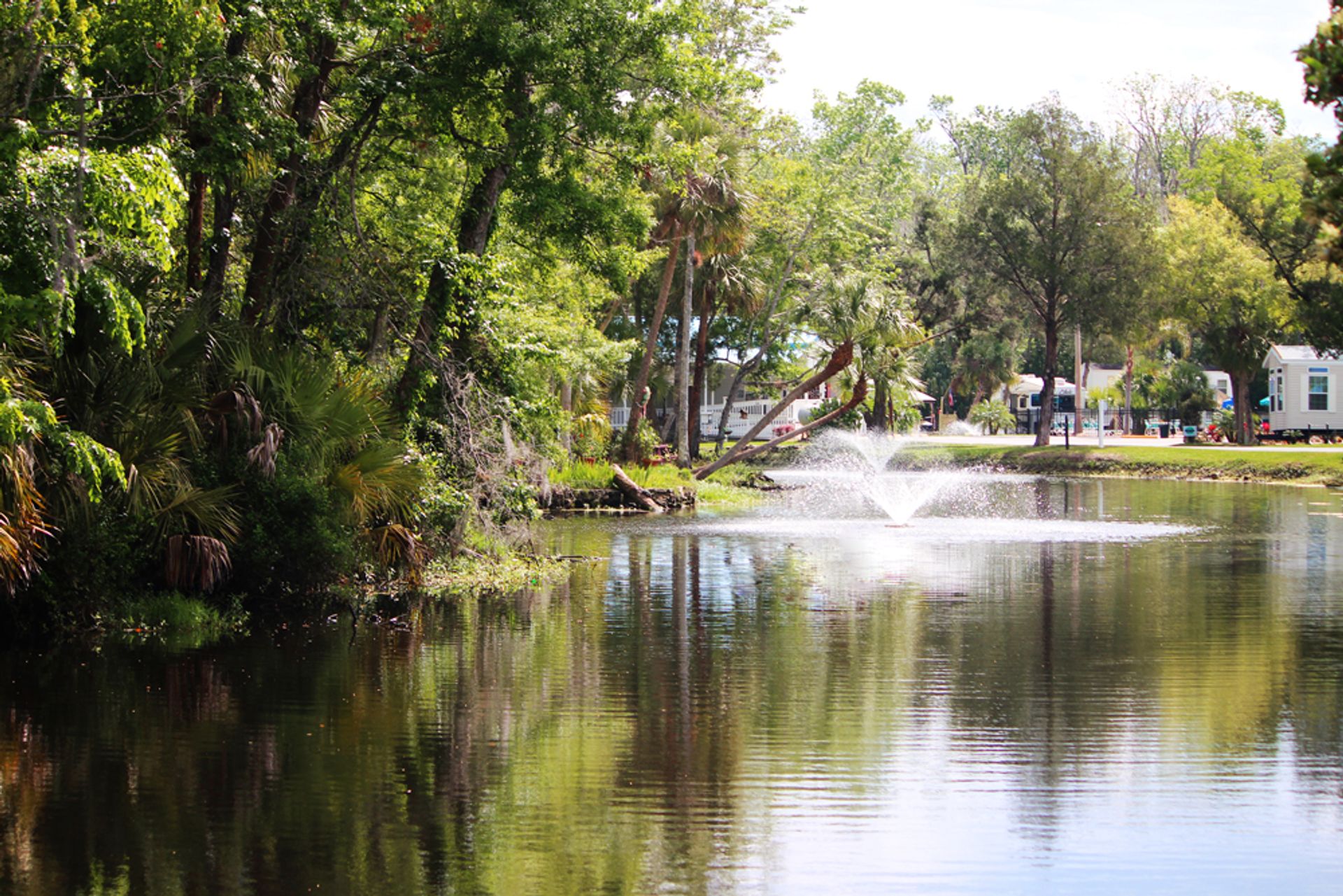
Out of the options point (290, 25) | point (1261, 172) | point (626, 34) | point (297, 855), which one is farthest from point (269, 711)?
point (1261, 172)

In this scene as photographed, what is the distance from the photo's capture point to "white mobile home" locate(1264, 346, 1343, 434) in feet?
207

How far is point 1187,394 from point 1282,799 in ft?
240

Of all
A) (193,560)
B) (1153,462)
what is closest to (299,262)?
(193,560)

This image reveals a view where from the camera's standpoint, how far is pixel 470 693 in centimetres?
1230

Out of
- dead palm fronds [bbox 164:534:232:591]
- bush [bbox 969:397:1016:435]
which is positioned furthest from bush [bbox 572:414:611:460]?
bush [bbox 969:397:1016:435]

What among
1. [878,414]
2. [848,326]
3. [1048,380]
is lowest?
[878,414]

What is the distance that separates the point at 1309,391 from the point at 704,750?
60.4m

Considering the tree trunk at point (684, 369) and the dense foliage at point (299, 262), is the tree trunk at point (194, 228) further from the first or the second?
the tree trunk at point (684, 369)

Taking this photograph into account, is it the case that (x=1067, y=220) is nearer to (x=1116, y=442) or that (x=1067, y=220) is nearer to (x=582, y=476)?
(x=1116, y=442)

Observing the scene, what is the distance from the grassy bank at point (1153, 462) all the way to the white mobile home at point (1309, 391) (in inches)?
266

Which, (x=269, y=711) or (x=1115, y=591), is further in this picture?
(x=1115, y=591)

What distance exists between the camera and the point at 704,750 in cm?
1023

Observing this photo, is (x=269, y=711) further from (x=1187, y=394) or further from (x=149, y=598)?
(x=1187, y=394)

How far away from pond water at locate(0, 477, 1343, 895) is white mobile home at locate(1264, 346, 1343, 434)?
4810 centimetres
